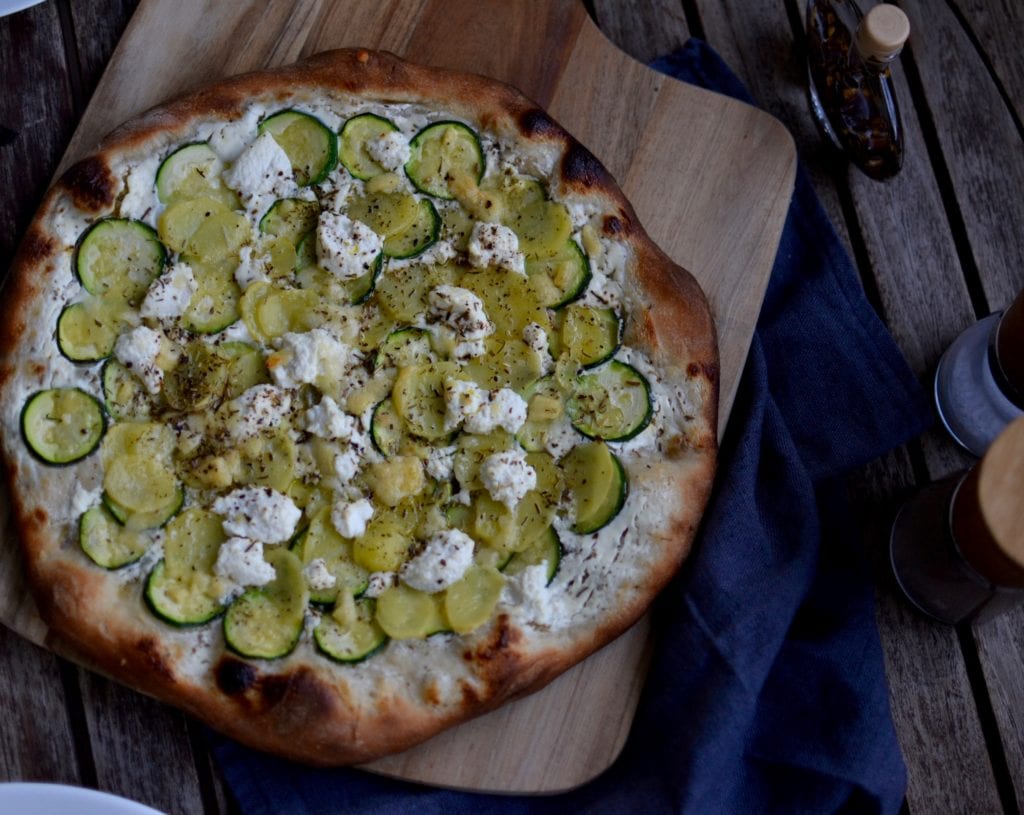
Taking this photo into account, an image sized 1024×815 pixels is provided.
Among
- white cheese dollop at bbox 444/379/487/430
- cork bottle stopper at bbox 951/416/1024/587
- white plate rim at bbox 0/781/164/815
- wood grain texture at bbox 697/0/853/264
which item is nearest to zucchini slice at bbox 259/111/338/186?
white cheese dollop at bbox 444/379/487/430

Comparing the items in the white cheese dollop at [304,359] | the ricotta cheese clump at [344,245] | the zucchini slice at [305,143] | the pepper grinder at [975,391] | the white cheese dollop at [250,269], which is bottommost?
the white cheese dollop at [304,359]

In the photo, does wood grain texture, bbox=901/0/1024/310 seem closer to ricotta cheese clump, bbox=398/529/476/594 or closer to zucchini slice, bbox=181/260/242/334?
ricotta cheese clump, bbox=398/529/476/594

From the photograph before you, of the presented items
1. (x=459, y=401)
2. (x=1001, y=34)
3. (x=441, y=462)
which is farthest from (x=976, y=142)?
(x=441, y=462)

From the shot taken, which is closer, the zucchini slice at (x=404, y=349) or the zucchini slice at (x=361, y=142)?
the zucchini slice at (x=404, y=349)

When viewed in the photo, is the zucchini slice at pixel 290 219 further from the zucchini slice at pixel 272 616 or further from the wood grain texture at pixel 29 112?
the zucchini slice at pixel 272 616

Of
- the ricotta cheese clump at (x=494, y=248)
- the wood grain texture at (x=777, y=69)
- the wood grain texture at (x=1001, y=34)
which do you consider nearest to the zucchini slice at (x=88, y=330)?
the ricotta cheese clump at (x=494, y=248)

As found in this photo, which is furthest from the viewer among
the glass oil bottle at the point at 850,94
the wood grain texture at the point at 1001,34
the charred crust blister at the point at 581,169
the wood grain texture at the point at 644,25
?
the wood grain texture at the point at 1001,34
